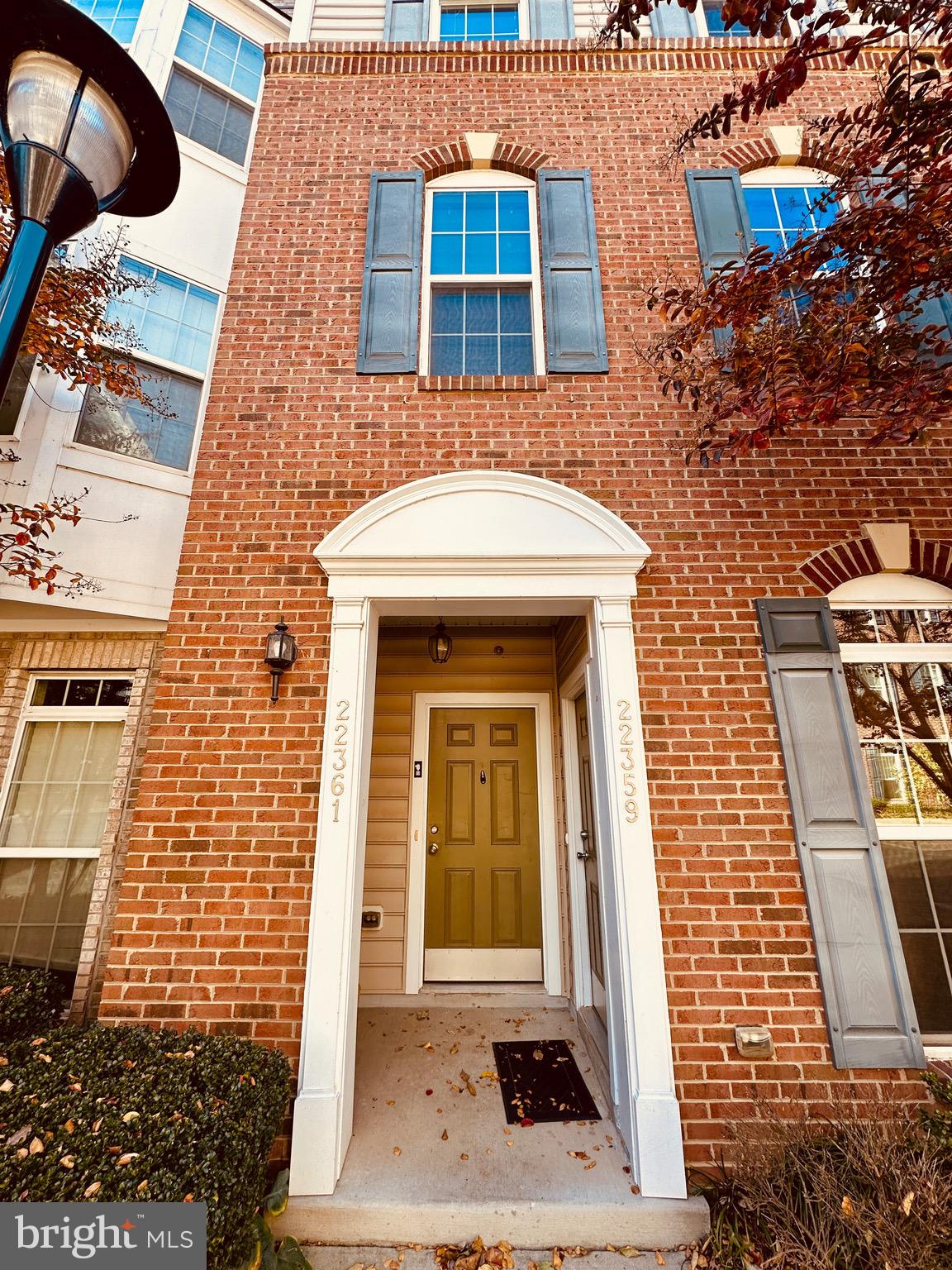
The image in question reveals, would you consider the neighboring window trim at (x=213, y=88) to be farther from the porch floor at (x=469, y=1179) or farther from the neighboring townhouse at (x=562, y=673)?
the porch floor at (x=469, y=1179)

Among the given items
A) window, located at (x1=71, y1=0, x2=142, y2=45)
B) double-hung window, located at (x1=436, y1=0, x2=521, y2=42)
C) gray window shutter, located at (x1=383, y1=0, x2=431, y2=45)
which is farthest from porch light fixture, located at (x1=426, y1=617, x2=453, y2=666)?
window, located at (x1=71, y1=0, x2=142, y2=45)

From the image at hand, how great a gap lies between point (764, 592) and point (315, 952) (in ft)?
10.6

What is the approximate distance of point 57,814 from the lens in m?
3.79

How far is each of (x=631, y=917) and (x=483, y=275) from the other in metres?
4.46

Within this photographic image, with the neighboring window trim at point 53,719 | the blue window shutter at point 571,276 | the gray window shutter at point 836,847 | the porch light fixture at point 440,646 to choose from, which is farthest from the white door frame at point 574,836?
the neighboring window trim at point 53,719

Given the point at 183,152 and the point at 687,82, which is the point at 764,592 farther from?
the point at 183,152

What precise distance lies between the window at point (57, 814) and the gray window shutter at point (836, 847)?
4285 millimetres

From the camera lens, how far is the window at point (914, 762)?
3.07 metres

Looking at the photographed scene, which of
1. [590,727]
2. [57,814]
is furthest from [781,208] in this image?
[57,814]

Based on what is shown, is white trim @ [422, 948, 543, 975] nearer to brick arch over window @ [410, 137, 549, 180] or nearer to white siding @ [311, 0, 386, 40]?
brick arch over window @ [410, 137, 549, 180]

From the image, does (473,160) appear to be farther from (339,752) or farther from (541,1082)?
(541,1082)

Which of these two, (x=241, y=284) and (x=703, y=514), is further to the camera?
(x=241, y=284)

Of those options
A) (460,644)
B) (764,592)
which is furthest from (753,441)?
(460,644)

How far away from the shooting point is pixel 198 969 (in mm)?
2900
